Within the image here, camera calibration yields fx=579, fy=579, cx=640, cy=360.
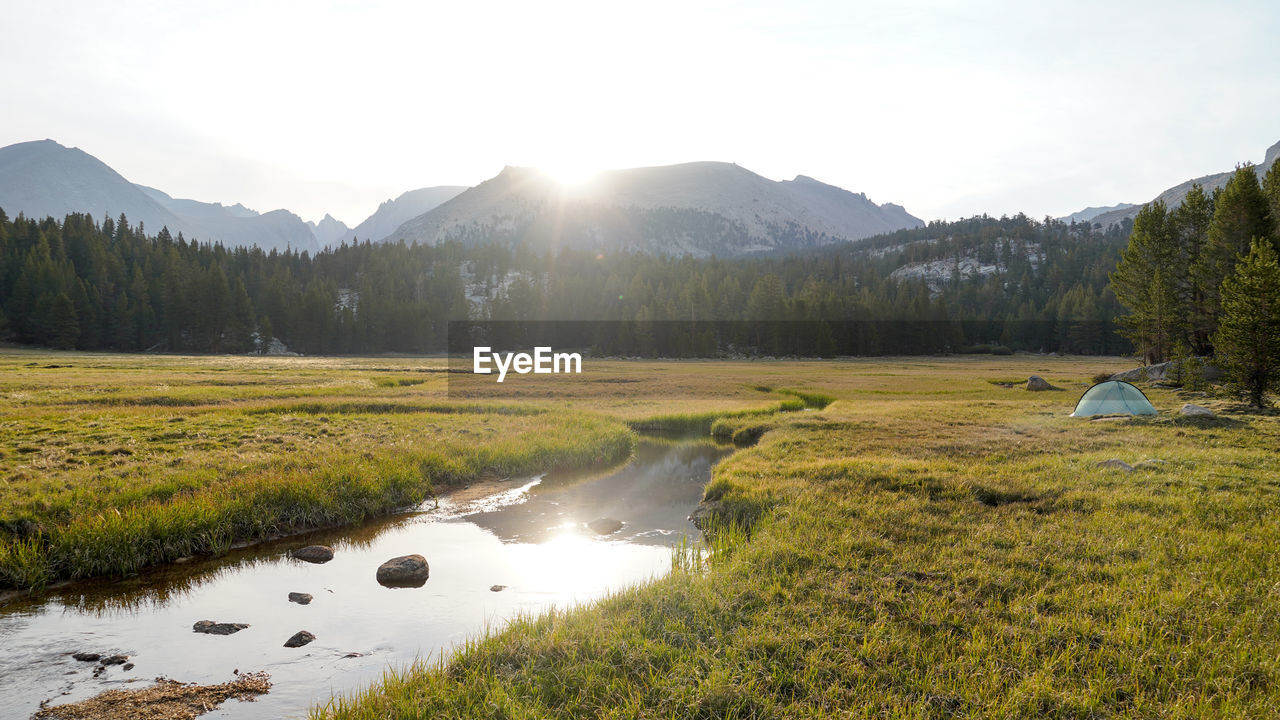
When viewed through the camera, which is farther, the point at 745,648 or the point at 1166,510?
the point at 1166,510

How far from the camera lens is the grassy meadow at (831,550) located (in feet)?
25.5

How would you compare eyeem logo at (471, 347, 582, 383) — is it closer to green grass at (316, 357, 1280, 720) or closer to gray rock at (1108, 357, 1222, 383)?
green grass at (316, 357, 1280, 720)

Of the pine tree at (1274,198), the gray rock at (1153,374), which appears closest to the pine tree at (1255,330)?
the gray rock at (1153,374)

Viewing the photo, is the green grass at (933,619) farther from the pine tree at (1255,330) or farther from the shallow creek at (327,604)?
the pine tree at (1255,330)

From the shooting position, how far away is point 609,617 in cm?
1041

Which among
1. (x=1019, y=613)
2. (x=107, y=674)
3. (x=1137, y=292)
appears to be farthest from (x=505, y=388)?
(x=1137, y=292)

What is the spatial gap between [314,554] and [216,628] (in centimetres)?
449

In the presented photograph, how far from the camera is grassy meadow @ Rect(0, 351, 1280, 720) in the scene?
25.5 ft

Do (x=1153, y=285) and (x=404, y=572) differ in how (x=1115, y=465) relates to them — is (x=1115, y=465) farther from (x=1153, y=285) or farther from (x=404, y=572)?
(x=1153, y=285)

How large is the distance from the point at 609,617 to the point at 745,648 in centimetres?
270

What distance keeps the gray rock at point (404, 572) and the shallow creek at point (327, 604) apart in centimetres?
26

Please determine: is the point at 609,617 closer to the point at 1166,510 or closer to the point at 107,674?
the point at 107,674
